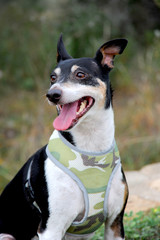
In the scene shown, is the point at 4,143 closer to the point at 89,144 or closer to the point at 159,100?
the point at 159,100

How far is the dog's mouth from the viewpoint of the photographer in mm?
2607

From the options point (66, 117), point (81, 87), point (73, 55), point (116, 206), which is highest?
point (81, 87)

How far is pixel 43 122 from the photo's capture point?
6477mm

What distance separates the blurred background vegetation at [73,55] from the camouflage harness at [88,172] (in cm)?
262

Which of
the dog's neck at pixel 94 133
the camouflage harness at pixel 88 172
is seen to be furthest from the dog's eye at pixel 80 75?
the camouflage harness at pixel 88 172

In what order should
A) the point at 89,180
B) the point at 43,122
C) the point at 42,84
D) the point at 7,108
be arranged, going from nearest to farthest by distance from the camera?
the point at 89,180 → the point at 43,122 → the point at 42,84 → the point at 7,108

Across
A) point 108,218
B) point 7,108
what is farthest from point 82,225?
point 7,108

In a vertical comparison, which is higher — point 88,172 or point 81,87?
point 81,87

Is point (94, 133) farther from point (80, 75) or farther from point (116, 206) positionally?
point (116, 206)

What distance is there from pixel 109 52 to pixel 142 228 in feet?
5.58

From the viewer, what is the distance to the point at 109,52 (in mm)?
2947

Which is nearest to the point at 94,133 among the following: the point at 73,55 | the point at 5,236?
the point at 5,236

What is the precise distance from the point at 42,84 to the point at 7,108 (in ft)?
7.95

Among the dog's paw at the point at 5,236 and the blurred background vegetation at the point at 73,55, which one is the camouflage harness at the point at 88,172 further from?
the blurred background vegetation at the point at 73,55
